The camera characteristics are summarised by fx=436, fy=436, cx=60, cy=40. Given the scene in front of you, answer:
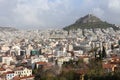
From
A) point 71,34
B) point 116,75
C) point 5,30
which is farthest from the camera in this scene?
point 5,30

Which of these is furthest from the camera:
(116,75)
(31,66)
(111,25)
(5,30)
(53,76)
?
(5,30)

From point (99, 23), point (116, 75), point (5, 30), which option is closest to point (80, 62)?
point (116, 75)

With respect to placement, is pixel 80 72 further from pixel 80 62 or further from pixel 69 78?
pixel 80 62

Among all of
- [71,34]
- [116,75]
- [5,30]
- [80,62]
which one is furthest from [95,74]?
[5,30]

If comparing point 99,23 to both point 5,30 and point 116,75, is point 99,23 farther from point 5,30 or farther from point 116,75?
point 116,75

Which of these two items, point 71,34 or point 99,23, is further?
point 99,23

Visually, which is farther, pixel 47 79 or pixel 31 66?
pixel 31 66

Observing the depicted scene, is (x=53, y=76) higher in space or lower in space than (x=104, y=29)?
lower

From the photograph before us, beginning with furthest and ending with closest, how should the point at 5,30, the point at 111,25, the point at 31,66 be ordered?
the point at 5,30 < the point at 111,25 < the point at 31,66

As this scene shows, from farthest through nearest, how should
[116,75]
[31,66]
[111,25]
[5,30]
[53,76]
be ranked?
[5,30], [111,25], [31,66], [53,76], [116,75]
